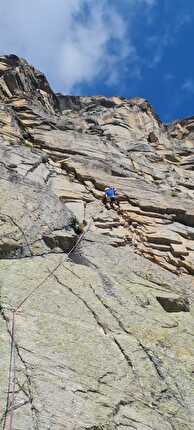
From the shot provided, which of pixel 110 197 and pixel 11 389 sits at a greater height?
pixel 110 197

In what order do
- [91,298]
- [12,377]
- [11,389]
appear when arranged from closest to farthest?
[11,389]
[12,377]
[91,298]

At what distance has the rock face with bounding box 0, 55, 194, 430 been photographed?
12.2m

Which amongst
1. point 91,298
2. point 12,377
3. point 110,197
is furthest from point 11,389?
point 110,197

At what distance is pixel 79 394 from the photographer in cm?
1229

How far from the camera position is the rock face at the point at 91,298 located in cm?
1223

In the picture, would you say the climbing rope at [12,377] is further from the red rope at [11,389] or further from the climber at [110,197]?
the climber at [110,197]

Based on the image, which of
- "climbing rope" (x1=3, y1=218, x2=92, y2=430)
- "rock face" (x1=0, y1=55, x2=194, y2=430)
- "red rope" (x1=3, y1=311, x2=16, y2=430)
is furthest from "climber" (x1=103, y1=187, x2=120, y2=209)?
"red rope" (x1=3, y1=311, x2=16, y2=430)

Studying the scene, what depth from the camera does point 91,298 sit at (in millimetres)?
16203

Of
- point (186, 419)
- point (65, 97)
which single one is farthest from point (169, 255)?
point (65, 97)

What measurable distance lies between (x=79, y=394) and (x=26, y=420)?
1.59 metres

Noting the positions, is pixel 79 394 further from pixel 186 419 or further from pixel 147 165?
pixel 147 165

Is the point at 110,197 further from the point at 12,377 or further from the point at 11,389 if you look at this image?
the point at 11,389

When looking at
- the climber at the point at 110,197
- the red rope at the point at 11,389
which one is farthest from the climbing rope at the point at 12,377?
the climber at the point at 110,197

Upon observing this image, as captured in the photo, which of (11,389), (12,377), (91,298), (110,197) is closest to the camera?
(11,389)
